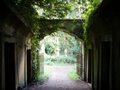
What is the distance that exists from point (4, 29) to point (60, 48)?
93.7ft

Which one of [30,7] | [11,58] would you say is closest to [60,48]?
[30,7]

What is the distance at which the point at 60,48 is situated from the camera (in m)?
36.1

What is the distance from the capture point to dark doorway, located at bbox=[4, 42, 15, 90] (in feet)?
29.9

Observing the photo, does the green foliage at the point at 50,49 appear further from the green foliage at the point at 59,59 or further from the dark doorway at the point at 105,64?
the dark doorway at the point at 105,64

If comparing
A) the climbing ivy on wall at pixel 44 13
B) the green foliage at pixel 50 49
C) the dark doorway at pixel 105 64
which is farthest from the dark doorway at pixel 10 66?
the green foliage at pixel 50 49

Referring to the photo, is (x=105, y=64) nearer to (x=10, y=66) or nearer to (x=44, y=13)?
A: (x=10, y=66)

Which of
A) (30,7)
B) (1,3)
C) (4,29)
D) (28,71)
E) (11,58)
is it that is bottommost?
(28,71)

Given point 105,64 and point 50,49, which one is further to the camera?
point 50,49

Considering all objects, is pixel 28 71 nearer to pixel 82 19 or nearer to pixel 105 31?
pixel 82 19

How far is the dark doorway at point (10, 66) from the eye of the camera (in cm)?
910

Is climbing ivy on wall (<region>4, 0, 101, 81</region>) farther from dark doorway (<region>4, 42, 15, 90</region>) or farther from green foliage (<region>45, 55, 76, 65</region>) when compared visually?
green foliage (<region>45, 55, 76, 65</region>)

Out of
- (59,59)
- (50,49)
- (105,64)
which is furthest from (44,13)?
(50,49)

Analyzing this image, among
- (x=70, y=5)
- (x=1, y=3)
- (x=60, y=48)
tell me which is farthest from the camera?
(x=60, y=48)

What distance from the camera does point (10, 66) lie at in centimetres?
921
